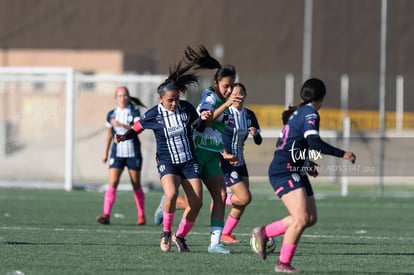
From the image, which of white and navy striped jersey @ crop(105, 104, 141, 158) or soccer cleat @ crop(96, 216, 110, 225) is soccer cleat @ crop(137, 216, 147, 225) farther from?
white and navy striped jersey @ crop(105, 104, 141, 158)

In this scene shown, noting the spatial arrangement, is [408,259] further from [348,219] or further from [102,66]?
[102,66]

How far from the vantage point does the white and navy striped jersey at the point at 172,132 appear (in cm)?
1245

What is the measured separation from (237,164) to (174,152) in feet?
5.12

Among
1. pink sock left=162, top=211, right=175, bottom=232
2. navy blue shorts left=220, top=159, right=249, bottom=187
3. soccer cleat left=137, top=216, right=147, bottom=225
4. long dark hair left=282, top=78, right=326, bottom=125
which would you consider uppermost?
long dark hair left=282, top=78, right=326, bottom=125

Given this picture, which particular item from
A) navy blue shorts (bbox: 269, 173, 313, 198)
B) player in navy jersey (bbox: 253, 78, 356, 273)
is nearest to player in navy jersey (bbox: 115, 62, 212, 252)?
player in navy jersey (bbox: 253, 78, 356, 273)

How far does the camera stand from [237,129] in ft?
46.7

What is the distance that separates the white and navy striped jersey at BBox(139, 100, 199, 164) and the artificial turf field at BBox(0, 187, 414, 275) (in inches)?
43.4

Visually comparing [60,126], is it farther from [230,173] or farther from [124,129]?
[230,173]

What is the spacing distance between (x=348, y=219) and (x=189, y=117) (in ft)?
21.8

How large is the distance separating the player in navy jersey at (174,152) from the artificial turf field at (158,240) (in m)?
0.42

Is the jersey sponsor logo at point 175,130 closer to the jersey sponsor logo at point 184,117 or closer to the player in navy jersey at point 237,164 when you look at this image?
the jersey sponsor logo at point 184,117

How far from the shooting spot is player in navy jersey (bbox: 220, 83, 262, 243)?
538 inches

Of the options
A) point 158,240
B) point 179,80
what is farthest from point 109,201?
point 179,80

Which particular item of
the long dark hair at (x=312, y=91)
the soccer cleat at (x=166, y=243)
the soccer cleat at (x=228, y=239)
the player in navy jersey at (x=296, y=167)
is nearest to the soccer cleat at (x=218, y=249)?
the soccer cleat at (x=166, y=243)
